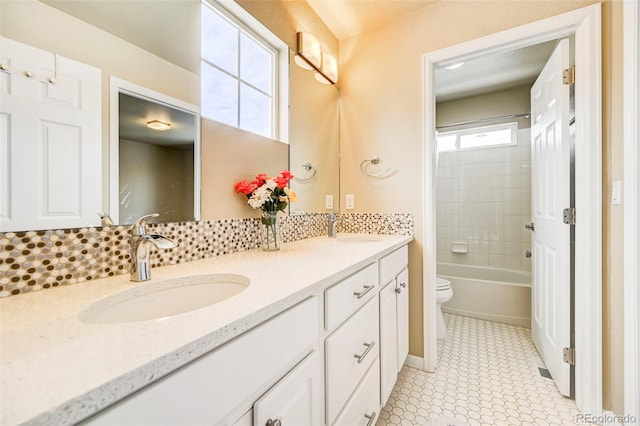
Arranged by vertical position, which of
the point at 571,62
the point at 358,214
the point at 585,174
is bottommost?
the point at 358,214

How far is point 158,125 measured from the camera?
38.3 inches

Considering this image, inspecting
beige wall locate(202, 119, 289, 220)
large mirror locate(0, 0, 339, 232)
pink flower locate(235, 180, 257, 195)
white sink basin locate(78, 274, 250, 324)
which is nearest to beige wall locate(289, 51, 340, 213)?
beige wall locate(202, 119, 289, 220)

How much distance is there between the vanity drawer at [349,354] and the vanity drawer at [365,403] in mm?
35

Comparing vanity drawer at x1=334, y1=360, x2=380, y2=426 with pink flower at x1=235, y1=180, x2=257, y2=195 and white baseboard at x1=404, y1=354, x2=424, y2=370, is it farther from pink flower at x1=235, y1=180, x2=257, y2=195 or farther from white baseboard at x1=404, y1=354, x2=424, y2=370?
pink flower at x1=235, y1=180, x2=257, y2=195

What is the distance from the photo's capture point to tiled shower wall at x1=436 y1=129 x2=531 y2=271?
302 centimetres

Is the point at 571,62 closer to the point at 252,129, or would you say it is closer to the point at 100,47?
the point at 252,129

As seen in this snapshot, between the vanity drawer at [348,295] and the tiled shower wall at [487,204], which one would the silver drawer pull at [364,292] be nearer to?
the vanity drawer at [348,295]

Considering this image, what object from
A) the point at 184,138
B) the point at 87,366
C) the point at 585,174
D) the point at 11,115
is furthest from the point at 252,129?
the point at 585,174

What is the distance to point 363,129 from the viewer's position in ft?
6.86

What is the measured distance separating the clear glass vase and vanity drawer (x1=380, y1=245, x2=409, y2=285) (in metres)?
0.52

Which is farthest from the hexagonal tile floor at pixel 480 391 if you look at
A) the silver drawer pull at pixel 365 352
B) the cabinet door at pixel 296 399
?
the cabinet door at pixel 296 399

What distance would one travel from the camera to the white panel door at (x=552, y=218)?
4.93 ft

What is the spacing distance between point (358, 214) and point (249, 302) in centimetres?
158

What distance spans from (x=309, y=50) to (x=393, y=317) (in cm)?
168
